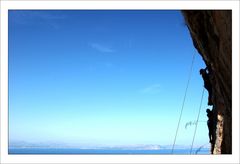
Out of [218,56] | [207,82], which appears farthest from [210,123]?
[218,56]

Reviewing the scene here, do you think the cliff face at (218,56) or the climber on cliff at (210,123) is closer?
the cliff face at (218,56)

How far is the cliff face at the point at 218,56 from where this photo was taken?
5062 millimetres

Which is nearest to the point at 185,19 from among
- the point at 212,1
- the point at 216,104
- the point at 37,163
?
the point at 216,104

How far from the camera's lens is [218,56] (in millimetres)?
5734

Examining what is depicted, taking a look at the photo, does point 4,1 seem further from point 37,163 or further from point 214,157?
point 214,157

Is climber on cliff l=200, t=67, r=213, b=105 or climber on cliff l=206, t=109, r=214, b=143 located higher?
climber on cliff l=200, t=67, r=213, b=105

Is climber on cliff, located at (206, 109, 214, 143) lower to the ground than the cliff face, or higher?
lower

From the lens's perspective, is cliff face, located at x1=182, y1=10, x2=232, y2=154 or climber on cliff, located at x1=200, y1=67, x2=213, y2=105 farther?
climber on cliff, located at x1=200, y1=67, x2=213, y2=105

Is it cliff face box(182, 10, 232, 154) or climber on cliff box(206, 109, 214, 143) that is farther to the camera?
climber on cliff box(206, 109, 214, 143)

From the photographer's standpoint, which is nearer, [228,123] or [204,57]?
[228,123]

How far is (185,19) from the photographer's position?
634cm

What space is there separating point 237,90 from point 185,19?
2300mm

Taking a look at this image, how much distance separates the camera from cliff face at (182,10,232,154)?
5062 mm

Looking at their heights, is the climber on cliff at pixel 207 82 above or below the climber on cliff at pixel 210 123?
Result: above
